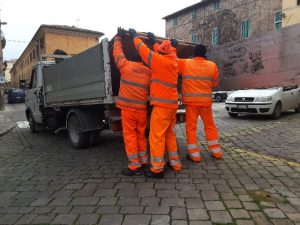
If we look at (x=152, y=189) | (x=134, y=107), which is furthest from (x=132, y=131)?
(x=152, y=189)

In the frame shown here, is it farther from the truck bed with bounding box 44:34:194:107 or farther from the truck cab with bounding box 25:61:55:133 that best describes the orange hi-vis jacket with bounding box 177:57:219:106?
the truck cab with bounding box 25:61:55:133

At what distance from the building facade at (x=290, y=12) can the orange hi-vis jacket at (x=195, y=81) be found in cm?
2152

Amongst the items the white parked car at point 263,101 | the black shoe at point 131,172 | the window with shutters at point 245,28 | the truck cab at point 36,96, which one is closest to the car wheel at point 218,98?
the window with shutters at point 245,28

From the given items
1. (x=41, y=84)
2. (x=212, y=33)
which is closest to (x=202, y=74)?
(x=41, y=84)

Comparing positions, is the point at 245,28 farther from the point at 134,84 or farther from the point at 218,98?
the point at 134,84

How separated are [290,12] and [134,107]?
23517mm

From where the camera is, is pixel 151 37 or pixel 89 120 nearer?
pixel 151 37

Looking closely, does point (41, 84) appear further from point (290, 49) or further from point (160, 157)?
point (290, 49)

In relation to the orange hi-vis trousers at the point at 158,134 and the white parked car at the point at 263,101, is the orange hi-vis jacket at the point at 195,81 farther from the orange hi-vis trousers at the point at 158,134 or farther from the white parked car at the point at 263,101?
the white parked car at the point at 263,101

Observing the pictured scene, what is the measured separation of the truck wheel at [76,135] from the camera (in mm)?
6691

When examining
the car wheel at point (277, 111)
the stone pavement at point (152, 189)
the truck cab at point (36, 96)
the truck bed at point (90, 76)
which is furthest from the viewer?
the car wheel at point (277, 111)

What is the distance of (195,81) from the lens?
213 inches

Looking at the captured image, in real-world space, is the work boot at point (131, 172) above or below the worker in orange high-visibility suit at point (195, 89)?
below

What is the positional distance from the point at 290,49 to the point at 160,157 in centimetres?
381
